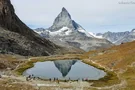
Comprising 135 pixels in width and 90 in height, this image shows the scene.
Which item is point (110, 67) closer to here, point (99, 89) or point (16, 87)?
point (99, 89)

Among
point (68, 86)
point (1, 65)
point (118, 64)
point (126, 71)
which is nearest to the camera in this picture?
point (68, 86)

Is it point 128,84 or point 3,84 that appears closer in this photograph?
point 3,84

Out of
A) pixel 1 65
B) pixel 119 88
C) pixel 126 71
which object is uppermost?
pixel 1 65

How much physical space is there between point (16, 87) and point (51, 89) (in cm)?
1025

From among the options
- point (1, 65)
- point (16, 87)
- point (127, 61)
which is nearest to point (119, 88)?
point (16, 87)

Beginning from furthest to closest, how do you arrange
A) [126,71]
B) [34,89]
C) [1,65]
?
[1,65], [126,71], [34,89]

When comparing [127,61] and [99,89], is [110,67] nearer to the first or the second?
[127,61]

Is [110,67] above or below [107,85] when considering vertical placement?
above

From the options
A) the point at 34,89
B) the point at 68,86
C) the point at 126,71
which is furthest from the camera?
the point at 126,71

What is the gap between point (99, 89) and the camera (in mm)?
78625

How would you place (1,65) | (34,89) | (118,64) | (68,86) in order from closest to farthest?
(34,89), (68,86), (1,65), (118,64)

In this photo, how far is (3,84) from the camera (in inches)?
3078

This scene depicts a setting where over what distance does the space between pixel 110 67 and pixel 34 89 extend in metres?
69.0

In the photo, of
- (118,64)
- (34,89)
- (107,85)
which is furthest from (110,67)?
(34,89)
